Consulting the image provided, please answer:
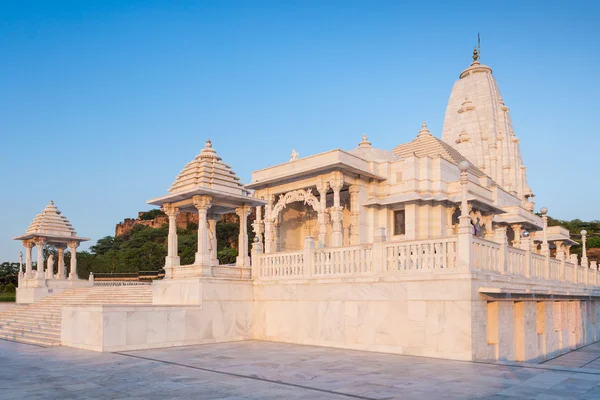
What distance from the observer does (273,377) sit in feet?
31.5

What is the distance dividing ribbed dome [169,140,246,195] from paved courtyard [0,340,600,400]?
628 centimetres

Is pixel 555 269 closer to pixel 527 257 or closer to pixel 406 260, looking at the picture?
pixel 527 257

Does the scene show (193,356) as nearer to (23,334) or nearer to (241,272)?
(241,272)

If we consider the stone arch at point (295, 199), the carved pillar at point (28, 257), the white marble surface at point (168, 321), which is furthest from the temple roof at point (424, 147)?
the carved pillar at point (28, 257)

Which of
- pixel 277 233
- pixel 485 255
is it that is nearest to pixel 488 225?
pixel 277 233

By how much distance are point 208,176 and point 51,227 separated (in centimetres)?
1402

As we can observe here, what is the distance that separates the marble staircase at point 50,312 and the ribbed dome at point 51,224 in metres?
4.95

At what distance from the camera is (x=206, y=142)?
19125 mm

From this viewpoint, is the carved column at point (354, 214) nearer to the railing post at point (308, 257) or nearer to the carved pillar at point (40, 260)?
the railing post at point (308, 257)

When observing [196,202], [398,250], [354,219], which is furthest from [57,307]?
[398,250]

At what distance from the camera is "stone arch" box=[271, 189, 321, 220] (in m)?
23.6

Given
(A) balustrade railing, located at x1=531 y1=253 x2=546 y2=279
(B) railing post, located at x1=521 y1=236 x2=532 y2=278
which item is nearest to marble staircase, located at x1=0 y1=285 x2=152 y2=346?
(B) railing post, located at x1=521 y1=236 x2=532 y2=278

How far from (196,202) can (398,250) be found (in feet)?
23.9

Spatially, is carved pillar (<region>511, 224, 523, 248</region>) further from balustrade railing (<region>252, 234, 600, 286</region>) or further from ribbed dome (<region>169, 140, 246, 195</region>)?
ribbed dome (<region>169, 140, 246, 195</region>)
